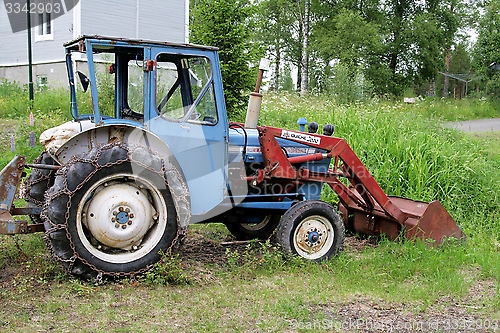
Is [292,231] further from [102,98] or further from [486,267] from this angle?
[102,98]

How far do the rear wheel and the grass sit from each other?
260 millimetres

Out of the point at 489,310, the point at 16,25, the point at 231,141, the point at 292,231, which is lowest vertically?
the point at 489,310

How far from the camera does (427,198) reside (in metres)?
8.55

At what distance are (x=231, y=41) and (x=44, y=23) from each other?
39.4 ft

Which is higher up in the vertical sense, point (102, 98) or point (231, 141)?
point (102, 98)

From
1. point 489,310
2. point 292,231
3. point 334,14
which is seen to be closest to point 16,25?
point 334,14

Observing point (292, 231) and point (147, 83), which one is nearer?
point (147, 83)

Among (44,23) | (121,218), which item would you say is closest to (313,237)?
(121,218)

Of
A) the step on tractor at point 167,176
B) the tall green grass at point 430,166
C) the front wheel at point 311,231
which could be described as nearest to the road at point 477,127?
the tall green grass at point 430,166

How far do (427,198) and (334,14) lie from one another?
27250 millimetres

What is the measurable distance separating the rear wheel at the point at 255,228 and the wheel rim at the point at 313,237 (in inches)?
40.3

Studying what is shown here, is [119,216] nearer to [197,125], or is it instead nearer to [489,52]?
[197,125]

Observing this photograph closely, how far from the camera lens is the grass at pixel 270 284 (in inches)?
179

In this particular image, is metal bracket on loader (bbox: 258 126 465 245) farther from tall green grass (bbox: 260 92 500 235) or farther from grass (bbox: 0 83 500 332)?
tall green grass (bbox: 260 92 500 235)
